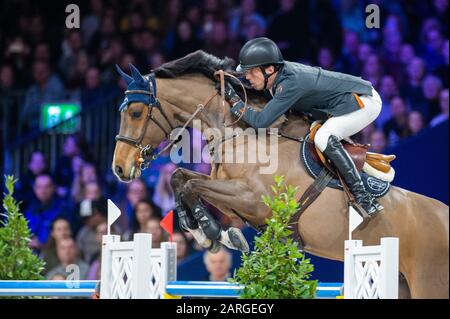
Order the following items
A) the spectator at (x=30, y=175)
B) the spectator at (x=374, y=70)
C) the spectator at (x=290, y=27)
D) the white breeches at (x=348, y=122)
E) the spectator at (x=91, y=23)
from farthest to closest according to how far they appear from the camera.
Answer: the spectator at (x=91, y=23)
the spectator at (x=290, y=27)
the spectator at (x=30, y=175)
the spectator at (x=374, y=70)
the white breeches at (x=348, y=122)

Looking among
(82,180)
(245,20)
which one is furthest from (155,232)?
(245,20)

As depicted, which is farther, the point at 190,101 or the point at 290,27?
the point at 290,27

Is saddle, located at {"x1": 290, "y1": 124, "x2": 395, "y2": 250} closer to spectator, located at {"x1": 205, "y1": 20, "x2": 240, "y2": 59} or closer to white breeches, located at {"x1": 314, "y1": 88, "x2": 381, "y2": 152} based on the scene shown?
white breeches, located at {"x1": 314, "y1": 88, "x2": 381, "y2": 152}

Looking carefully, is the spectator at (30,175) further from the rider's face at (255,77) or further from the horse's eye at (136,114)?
the rider's face at (255,77)

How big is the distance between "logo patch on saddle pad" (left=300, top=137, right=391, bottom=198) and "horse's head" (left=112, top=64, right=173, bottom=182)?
2.96ft

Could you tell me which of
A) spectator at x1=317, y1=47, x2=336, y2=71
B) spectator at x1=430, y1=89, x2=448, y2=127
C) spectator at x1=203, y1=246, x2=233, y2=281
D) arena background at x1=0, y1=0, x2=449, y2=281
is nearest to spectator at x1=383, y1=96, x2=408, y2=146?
arena background at x1=0, y1=0, x2=449, y2=281

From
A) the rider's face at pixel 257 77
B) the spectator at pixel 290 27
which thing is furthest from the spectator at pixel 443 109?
the rider's face at pixel 257 77

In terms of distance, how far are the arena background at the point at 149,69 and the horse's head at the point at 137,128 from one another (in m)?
2.49

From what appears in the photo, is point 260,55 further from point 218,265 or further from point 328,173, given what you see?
point 218,265

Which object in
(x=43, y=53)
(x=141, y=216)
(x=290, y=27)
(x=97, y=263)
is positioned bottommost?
(x=97, y=263)

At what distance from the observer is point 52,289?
5543 mm

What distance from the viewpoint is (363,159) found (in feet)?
20.0

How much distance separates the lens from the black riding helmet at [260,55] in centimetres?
596

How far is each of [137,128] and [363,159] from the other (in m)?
1.44
